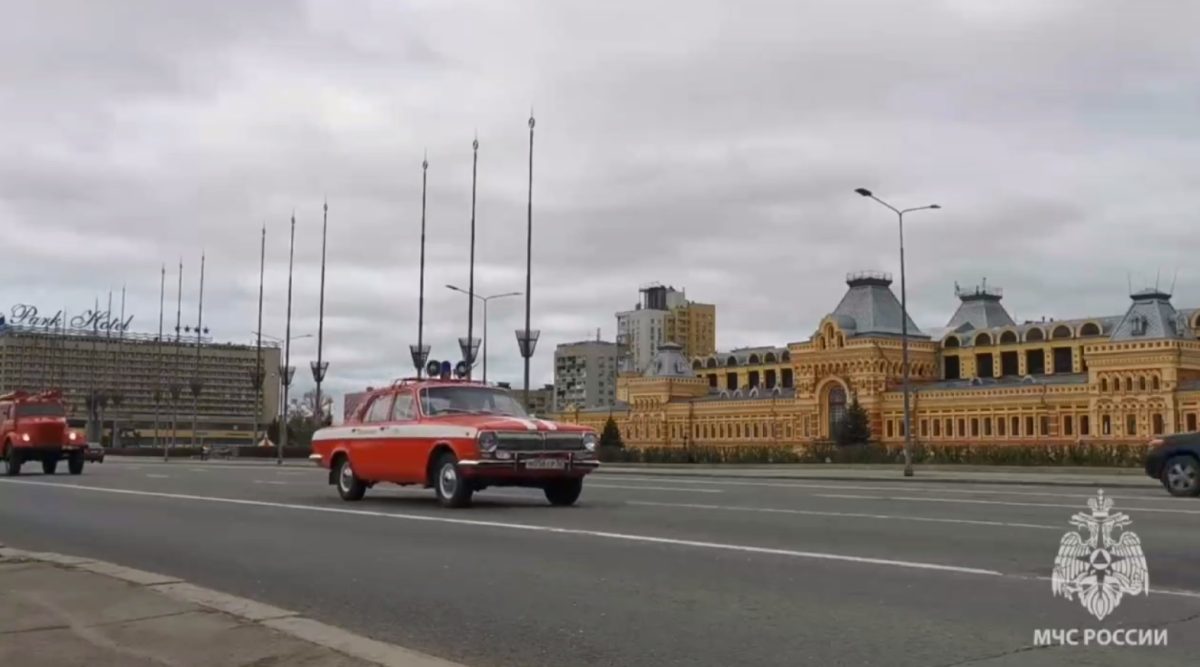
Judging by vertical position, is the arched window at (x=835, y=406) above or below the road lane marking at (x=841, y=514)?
above

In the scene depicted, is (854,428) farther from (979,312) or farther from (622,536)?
(622,536)

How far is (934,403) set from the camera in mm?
86750

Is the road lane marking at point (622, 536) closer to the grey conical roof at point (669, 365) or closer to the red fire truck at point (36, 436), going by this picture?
the red fire truck at point (36, 436)

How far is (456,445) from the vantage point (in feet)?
54.7

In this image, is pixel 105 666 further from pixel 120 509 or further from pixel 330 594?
pixel 120 509

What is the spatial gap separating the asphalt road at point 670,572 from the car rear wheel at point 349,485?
641mm

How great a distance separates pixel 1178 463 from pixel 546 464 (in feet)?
37.9

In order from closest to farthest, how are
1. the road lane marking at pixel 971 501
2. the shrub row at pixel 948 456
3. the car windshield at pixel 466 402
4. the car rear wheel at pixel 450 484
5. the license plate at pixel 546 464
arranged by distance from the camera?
1. the road lane marking at pixel 971 501
2. the license plate at pixel 546 464
3. the car rear wheel at pixel 450 484
4. the car windshield at pixel 466 402
5. the shrub row at pixel 948 456

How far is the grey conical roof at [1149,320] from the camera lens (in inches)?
2932

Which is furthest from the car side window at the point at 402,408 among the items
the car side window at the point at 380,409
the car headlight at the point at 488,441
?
the car headlight at the point at 488,441

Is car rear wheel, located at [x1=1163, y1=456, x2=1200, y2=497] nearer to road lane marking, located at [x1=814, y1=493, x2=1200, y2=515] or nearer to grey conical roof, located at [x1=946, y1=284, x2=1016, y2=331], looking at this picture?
road lane marking, located at [x1=814, y1=493, x2=1200, y2=515]

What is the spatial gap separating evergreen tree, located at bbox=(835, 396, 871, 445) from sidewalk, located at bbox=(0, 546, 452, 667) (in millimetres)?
78113

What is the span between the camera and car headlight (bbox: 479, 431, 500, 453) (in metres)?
16.2

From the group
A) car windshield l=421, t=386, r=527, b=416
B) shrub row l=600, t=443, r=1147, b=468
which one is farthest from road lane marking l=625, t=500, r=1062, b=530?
shrub row l=600, t=443, r=1147, b=468
